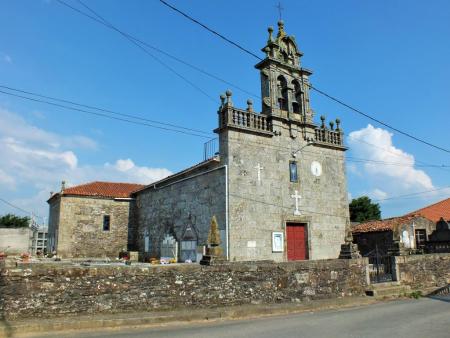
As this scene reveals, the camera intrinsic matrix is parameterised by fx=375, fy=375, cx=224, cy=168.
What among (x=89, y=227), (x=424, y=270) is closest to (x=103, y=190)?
(x=89, y=227)

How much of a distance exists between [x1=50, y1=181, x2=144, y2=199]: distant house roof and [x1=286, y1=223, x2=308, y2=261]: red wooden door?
50.2ft

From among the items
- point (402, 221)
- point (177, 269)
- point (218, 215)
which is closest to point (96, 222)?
point (218, 215)

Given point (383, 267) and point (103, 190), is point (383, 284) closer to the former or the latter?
point (383, 267)

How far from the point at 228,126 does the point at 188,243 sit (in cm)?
661

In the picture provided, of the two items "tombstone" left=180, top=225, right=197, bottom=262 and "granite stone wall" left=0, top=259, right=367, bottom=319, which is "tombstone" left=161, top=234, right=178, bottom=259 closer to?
"tombstone" left=180, top=225, right=197, bottom=262

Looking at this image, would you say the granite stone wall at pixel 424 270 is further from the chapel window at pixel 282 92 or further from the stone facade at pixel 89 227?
the stone facade at pixel 89 227

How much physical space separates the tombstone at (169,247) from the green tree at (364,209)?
3544cm

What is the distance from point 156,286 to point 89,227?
66.4 ft

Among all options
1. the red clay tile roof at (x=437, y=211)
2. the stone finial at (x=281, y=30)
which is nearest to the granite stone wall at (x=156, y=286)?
the stone finial at (x=281, y=30)

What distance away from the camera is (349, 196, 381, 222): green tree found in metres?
50.9

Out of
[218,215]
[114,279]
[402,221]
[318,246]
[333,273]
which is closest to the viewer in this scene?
[114,279]

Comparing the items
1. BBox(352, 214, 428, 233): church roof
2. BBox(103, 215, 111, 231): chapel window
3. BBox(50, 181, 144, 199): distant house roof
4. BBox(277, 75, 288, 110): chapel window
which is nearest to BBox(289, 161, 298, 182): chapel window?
BBox(277, 75, 288, 110): chapel window

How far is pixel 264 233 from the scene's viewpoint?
17.0 m

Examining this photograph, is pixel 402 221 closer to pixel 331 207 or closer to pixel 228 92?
pixel 331 207
